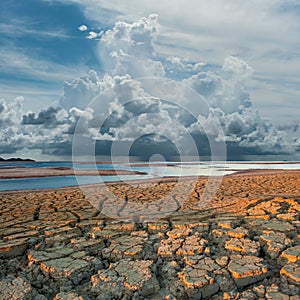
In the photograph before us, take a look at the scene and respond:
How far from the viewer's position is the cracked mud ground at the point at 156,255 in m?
2.84

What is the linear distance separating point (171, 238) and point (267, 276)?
4.29 ft

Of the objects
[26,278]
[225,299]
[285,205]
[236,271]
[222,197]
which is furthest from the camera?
[222,197]

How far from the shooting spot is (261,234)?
395 centimetres

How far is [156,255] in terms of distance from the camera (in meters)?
3.51

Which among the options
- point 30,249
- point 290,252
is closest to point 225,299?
point 290,252

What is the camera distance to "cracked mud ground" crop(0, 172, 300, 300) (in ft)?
9.32

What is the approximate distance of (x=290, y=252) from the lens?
332 centimetres

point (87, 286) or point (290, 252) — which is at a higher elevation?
point (290, 252)

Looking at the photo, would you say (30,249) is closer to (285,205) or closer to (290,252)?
(290,252)

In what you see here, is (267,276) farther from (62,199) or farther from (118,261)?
(62,199)

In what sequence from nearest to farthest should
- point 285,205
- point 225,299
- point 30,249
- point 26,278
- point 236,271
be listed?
point 225,299
point 236,271
point 26,278
point 30,249
point 285,205

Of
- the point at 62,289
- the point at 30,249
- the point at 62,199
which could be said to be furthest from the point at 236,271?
the point at 62,199

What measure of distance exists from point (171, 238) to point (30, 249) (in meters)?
1.84

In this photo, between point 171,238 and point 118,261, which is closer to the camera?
point 118,261
